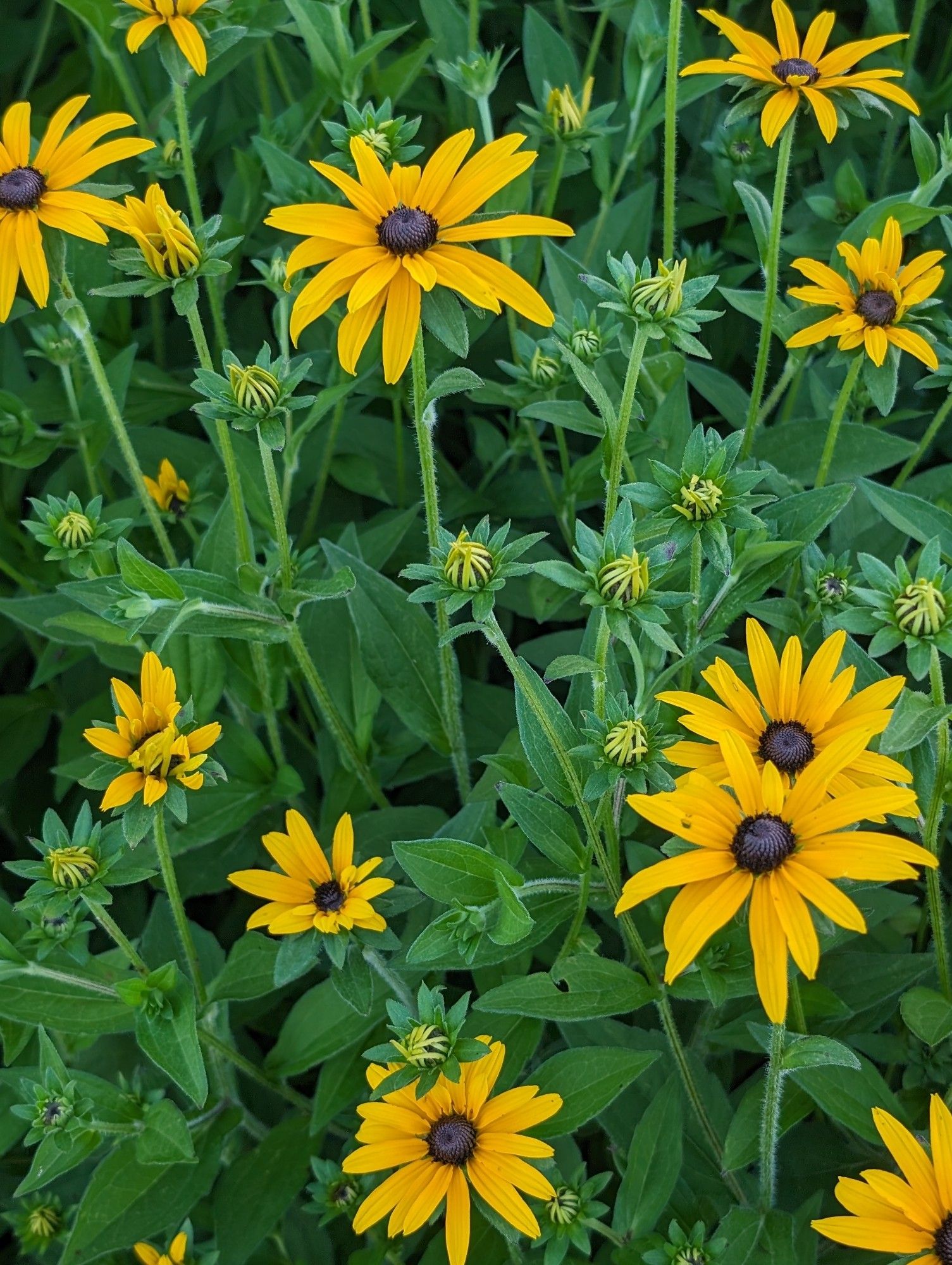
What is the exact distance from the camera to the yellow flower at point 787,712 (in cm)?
124

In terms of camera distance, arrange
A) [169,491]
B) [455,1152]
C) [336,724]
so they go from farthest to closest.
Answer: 1. [169,491]
2. [336,724]
3. [455,1152]

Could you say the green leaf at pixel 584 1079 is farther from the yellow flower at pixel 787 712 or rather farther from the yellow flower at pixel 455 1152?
the yellow flower at pixel 787 712

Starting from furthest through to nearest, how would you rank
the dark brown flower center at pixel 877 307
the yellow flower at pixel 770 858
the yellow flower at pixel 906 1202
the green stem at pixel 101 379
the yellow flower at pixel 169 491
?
the yellow flower at pixel 169 491 → the green stem at pixel 101 379 → the dark brown flower center at pixel 877 307 → the yellow flower at pixel 906 1202 → the yellow flower at pixel 770 858

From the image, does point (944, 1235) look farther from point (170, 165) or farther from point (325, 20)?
point (325, 20)

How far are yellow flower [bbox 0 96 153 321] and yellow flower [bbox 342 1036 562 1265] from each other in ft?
3.36

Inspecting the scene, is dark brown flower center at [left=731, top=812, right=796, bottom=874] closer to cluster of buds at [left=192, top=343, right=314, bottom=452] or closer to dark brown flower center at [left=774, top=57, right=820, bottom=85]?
cluster of buds at [left=192, top=343, right=314, bottom=452]

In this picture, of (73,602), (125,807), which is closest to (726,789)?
(125,807)

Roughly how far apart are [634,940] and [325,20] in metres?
1.63

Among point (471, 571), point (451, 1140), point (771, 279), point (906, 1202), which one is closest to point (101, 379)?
point (471, 571)

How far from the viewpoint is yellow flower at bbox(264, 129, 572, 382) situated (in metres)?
1.33

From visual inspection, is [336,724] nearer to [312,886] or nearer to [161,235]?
[312,886]

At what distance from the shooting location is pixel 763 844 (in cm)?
112

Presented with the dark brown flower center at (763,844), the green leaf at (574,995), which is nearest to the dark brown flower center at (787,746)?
the dark brown flower center at (763,844)

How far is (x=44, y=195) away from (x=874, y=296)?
→ 1.06 metres
